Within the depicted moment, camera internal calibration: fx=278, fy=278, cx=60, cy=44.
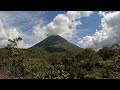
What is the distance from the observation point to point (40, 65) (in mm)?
10945

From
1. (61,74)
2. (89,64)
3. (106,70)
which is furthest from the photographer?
(89,64)
